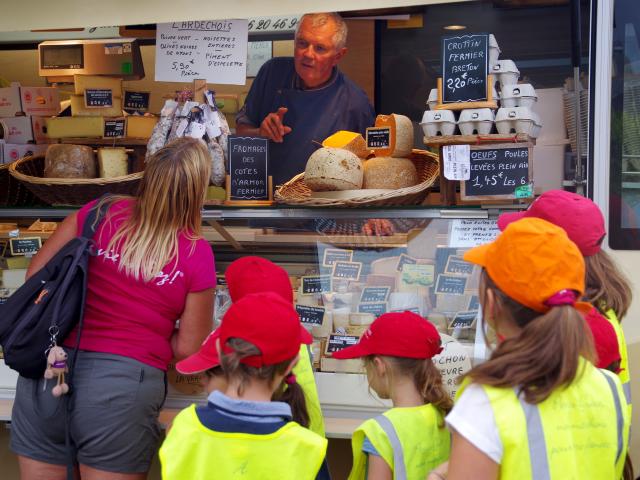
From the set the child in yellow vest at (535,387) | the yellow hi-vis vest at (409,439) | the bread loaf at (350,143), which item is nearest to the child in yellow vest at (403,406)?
the yellow hi-vis vest at (409,439)

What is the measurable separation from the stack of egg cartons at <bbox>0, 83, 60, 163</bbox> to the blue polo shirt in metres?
1.17

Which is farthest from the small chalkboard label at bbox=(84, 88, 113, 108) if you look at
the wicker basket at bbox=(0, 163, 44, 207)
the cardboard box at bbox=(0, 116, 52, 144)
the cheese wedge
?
the cardboard box at bbox=(0, 116, 52, 144)

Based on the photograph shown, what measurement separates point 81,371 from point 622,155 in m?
2.12

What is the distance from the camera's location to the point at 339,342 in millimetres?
3301

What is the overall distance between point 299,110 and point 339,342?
7.61 feet

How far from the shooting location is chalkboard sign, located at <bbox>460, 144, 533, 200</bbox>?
3.19 metres

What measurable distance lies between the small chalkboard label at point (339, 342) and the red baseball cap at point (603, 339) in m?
1.30

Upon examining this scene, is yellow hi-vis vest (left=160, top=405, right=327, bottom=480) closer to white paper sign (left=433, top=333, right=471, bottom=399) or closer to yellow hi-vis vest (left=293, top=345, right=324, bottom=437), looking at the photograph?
yellow hi-vis vest (left=293, top=345, right=324, bottom=437)

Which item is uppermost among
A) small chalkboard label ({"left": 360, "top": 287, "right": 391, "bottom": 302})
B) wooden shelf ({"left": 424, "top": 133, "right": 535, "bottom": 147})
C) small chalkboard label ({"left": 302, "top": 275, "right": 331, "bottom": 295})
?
wooden shelf ({"left": 424, "top": 133, "right": 535, "bottom": 147})

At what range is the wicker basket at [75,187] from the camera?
347 centimetres

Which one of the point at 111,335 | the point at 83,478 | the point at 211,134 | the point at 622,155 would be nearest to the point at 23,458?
the point at 83,478

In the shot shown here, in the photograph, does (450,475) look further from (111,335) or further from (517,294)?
(111,335)

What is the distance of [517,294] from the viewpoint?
1.73 meters

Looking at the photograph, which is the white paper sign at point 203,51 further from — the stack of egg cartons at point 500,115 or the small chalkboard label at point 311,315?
the small chalkboard label at point 311,315
